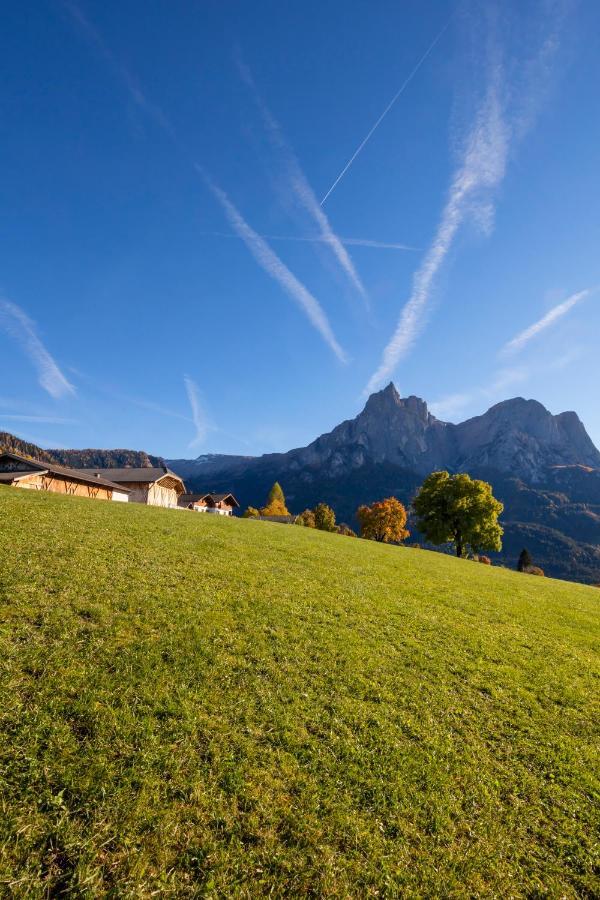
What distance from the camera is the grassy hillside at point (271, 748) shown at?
16.9 feet

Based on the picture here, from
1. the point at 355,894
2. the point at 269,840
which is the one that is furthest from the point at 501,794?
the point at 269,840

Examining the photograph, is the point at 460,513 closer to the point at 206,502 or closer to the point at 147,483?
the point at 147,483

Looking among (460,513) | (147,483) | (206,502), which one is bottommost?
(206,502)

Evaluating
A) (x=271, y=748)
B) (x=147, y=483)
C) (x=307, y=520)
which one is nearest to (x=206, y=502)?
(x=147, y=483)

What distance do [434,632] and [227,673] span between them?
8.29 metres

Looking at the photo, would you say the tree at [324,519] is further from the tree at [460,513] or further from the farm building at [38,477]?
the farm building at [38,477]

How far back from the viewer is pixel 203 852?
5.18 metres

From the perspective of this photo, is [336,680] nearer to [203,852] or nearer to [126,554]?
[203,852]

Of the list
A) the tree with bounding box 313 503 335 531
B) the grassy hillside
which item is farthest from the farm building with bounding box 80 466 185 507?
the grassy hillside

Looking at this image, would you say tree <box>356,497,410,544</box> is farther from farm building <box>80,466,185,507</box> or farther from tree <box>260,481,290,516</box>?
farm building <box>80,466,185,507</box>

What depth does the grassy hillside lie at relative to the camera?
5145mm

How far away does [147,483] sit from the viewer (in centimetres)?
6731

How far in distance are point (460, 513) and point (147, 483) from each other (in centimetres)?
5126

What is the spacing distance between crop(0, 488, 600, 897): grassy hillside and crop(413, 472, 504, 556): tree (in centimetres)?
4519
